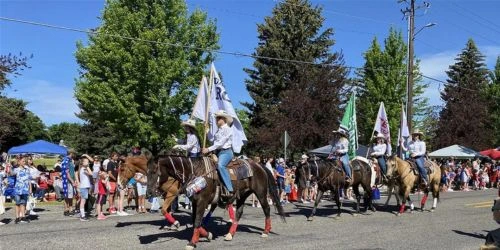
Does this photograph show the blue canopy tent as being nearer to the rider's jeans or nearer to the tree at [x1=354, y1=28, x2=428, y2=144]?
the rider's jeans

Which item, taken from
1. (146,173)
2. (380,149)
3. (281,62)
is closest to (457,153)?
(281,62)

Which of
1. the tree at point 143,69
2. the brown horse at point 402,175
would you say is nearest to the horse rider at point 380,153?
the brown horse at point 402,175

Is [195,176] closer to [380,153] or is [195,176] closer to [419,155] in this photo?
[380,153]

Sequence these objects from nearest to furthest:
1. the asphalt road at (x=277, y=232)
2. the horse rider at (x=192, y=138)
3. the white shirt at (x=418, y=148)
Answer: the asphalt road at (x=277, y=232)
the horse rider at (x=192, y=138)
the white shirt at (x=418, y=148)

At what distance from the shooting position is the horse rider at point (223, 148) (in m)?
10.5

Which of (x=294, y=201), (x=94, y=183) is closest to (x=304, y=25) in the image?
(x=294, y=201)

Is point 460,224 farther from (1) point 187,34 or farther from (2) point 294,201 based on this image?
(1) point 187,34

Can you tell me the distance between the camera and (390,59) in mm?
48625

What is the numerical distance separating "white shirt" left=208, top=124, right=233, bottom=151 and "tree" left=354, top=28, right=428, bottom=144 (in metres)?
38.8

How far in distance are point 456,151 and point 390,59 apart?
13.0 meters

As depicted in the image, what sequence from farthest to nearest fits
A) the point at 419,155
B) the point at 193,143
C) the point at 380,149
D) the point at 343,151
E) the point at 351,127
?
the point at 351,127
the point at 419,155
the point at 380,149
the point at 343,151
the point at 193,143

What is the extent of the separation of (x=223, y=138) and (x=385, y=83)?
39685 mm

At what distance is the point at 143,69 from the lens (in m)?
31.6

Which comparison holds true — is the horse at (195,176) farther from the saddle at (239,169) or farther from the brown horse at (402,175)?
the brown horse at (402,175)
